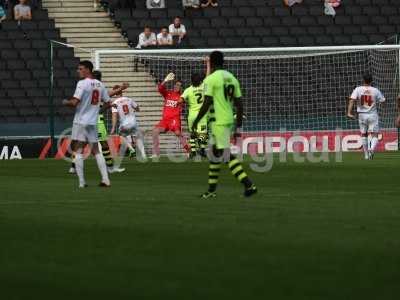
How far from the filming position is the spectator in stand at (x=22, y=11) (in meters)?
36.8

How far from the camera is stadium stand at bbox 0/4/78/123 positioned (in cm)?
3491

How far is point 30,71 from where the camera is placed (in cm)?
3575

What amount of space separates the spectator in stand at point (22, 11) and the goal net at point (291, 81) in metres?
2.64

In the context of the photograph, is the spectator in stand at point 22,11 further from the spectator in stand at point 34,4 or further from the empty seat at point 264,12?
the empty seat at point 264,12

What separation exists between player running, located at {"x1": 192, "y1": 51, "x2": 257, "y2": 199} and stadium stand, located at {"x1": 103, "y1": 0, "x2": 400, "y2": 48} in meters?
21.4

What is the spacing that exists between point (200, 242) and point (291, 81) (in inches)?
1004

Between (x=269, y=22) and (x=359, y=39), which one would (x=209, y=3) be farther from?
(x=359, y=39)

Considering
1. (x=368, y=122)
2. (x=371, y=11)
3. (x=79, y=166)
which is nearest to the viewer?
(x=79, y=166)

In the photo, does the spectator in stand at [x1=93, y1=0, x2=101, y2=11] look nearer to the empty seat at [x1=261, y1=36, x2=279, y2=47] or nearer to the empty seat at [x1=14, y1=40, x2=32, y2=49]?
the empty seat at [x1=14, y1=40, x2=32, y2=49]

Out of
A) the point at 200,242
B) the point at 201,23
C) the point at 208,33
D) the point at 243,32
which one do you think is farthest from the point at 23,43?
the point at 200,242

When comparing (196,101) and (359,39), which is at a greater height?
(359,39)

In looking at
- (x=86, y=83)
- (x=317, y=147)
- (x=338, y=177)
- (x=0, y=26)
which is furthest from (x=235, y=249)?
(x=0, y=26)

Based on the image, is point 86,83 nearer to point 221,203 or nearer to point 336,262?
point 221,203

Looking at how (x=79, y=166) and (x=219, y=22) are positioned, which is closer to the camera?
(x=79, y=166)
